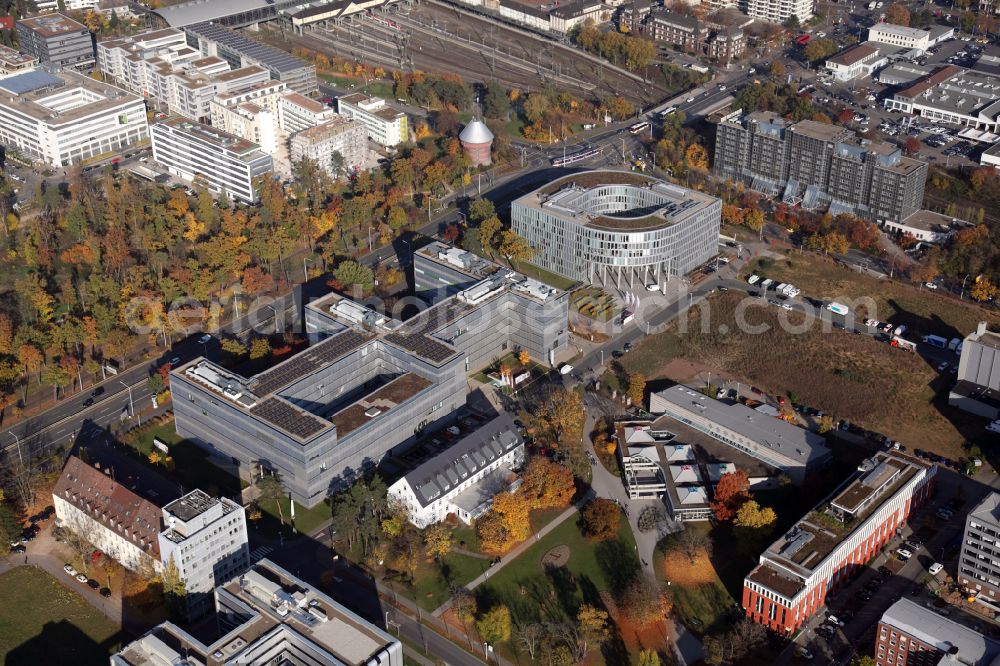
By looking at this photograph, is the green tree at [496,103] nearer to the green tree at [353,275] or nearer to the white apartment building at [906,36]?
the green tree at [353,275]

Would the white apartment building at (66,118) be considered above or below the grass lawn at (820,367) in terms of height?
above

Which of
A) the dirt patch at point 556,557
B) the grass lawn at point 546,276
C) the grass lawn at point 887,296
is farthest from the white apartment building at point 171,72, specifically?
the dirt patch at point 556,557

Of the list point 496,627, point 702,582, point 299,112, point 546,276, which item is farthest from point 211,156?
point 702,582

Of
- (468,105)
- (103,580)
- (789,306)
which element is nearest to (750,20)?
(468,105)

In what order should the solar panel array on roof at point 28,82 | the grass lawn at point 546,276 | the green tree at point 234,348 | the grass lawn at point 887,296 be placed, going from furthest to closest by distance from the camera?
the solar panel array on roof at point 28,82, the grass lawn at point 546,276, the grass lawn at point 887,296, the green tree at point 234,348

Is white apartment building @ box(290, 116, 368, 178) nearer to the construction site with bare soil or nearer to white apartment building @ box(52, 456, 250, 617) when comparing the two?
the construction site with bare soil

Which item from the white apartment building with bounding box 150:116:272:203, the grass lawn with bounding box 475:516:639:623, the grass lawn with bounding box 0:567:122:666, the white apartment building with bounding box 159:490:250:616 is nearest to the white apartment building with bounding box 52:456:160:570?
the white apartment building with bounding box 159:490:250:616

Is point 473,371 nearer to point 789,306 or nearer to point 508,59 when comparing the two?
point 789,306

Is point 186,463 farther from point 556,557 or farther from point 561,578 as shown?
point 561,578
